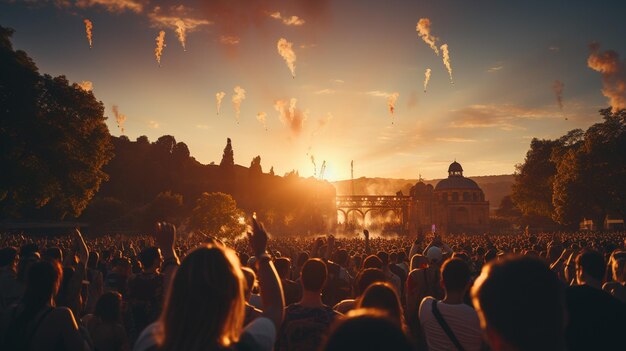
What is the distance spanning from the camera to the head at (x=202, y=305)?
2.27m

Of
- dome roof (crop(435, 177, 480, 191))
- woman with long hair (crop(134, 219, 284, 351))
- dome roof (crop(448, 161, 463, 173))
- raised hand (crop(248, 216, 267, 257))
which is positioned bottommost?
woman with long hair (crop(134, 219, 284, 351))

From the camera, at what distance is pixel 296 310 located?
14.0 ft

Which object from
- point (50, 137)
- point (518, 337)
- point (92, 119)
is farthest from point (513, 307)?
point (92, 119)

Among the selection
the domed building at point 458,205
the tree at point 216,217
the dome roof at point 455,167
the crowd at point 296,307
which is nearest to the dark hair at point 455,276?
the crowd at point 296,307

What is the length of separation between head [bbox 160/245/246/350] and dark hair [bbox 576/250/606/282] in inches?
156

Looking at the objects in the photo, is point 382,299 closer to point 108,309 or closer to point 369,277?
point 369,277

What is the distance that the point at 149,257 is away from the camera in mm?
6371

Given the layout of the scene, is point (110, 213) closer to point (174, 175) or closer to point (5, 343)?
point (174, 175)

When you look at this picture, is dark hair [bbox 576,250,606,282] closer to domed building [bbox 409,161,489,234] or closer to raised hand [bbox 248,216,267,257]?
raised hand [bbox 248,216,267,257]

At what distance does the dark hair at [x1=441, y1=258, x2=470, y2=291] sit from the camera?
14.9 ft

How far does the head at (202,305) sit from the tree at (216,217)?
58986 mm

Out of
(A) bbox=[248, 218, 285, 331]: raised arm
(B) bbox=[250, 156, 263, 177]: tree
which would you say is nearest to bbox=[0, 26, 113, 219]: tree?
(A) bbox=[248, 218, 285, 331]: raised arm

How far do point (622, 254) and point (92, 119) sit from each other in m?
34.7

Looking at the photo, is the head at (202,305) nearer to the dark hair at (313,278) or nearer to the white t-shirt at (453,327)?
the dark hair at (313,278)
